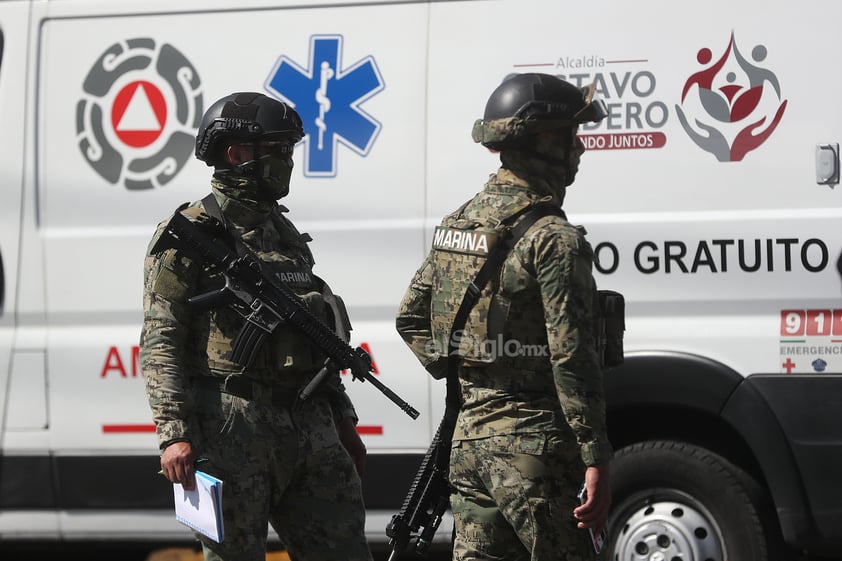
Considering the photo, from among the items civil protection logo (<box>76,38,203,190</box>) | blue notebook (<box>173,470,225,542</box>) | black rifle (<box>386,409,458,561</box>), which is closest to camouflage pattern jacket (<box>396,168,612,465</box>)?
black rifle (<box>386,409,458,561</box>)

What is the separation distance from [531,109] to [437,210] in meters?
1.58

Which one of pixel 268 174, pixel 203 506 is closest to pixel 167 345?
pixel 203 506

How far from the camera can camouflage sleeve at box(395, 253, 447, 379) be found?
345 cm

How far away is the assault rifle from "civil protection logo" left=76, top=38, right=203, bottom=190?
1.74 metres

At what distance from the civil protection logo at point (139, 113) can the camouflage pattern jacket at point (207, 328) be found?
1592 millimetres

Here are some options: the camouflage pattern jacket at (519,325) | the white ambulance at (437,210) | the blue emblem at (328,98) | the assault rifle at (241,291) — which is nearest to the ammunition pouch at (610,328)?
the camouflage pattern jacket at (519,325)

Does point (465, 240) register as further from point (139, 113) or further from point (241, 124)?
point (139, 113)

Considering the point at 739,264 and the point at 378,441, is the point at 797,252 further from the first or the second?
the point at 378,441

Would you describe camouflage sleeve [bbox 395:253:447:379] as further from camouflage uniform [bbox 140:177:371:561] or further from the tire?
the tire

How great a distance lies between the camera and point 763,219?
15.0ft

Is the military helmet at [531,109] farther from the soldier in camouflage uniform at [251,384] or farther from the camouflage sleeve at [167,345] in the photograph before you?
the camouflage sleeve at [167,345]

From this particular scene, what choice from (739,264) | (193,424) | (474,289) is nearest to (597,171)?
(739,264)

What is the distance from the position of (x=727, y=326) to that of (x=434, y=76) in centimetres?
136

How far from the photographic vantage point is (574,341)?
121 inches
